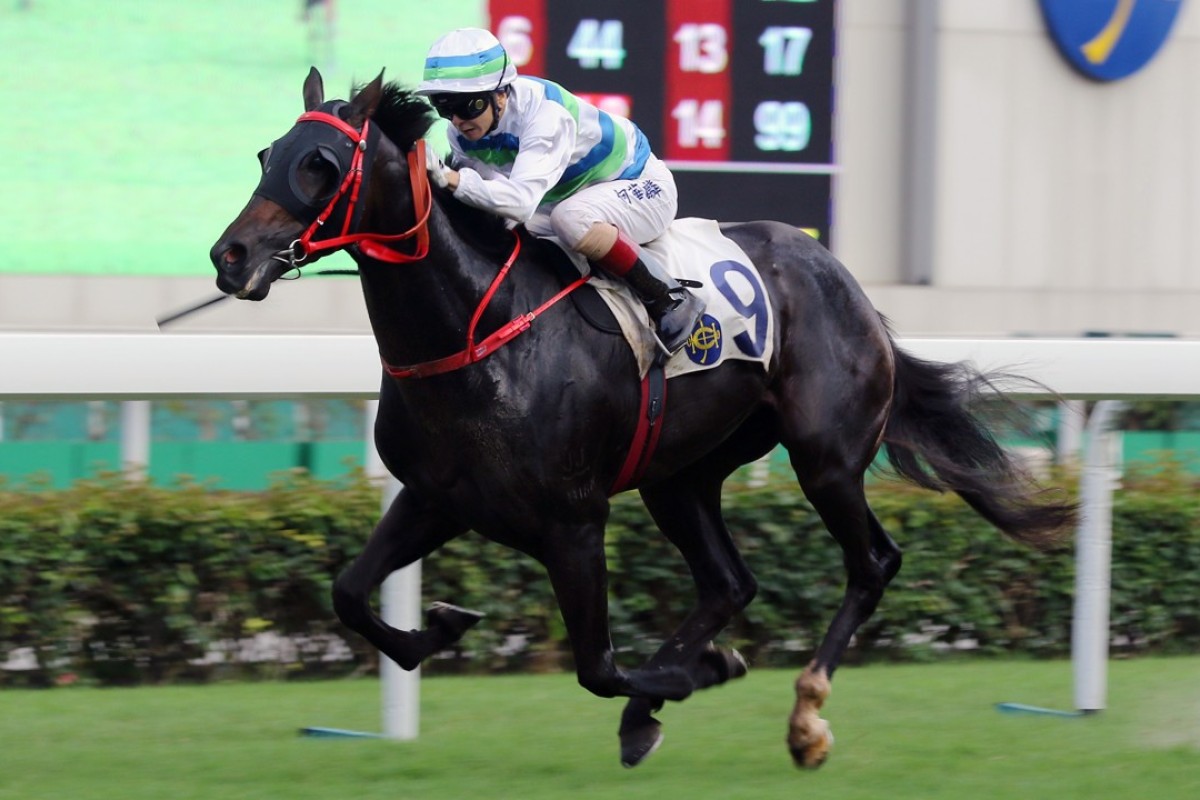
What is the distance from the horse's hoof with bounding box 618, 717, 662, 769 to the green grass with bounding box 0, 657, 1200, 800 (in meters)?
0.05

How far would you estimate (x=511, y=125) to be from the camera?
3961 millimetres

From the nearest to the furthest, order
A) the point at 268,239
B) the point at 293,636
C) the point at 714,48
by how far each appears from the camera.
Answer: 1. the point at 268,239
2. the point at 293,636
3. the point at 714,48

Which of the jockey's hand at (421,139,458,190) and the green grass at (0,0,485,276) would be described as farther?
the green grass at (0,0,485,276)

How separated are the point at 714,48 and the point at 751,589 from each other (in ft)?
22.4

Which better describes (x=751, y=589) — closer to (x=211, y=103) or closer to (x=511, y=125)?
(x=511, y=125)

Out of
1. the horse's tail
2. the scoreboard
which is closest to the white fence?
the horse's tail

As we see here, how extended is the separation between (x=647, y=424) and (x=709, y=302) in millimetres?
350

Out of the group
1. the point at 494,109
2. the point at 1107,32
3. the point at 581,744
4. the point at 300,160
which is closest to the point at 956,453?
the point at 581,744

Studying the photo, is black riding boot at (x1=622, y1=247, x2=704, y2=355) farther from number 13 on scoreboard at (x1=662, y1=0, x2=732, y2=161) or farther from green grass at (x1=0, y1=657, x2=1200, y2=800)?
number 13 on scoreboard at (x1=662, y1=0, x2=732, y2=161)

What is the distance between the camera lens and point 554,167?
3857 millimetres

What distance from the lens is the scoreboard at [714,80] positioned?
421 inches

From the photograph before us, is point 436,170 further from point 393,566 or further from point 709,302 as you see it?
point 393,566

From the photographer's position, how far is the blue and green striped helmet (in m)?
3.81

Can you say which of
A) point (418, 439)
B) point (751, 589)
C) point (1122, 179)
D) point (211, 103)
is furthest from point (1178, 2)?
point (418, 439)
